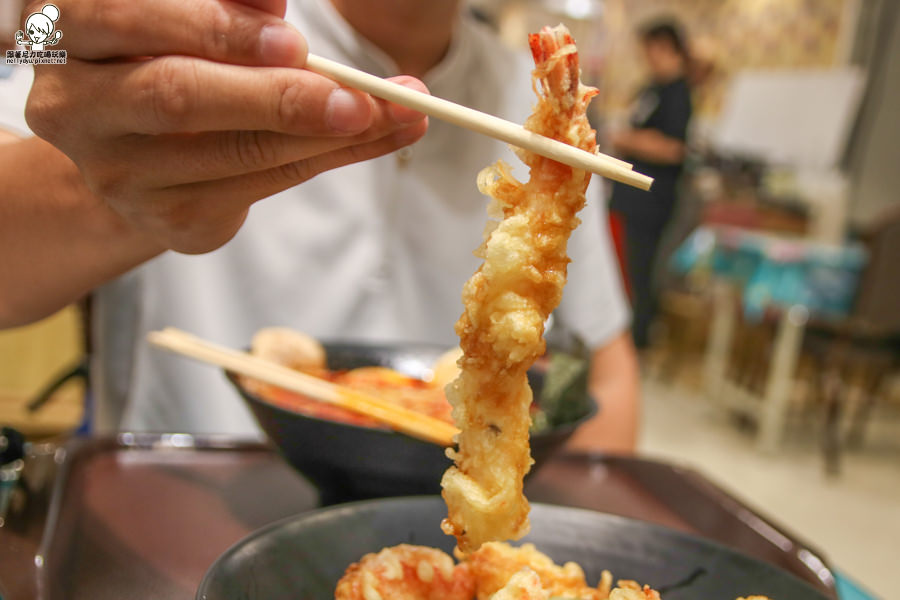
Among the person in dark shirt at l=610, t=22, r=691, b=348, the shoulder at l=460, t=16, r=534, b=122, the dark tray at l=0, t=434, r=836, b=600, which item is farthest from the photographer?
the person in dark shirt at l=610, t=22, r=691, b=348

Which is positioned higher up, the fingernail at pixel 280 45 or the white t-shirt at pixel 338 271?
the fingernail at pixel 280 45

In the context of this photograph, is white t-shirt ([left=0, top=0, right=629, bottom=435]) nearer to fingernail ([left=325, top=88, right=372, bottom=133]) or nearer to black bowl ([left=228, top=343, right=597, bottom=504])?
black bowl ([left=228, top=343, right=597, bottom=504])

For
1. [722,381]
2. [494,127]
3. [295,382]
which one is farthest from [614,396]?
[722,381]

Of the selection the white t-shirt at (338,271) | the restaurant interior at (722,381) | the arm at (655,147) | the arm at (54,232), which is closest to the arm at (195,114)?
the arm at (54,232)

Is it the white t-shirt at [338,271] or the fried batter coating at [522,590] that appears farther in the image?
the white t-shirt at [338,271]

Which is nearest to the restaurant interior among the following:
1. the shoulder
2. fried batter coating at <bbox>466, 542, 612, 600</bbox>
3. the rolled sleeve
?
fried batter coating at <bbox>466, 542, 612, 600</bbox>

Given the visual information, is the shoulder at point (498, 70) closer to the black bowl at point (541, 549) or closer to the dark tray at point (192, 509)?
the dark tray at point (192, 509)
